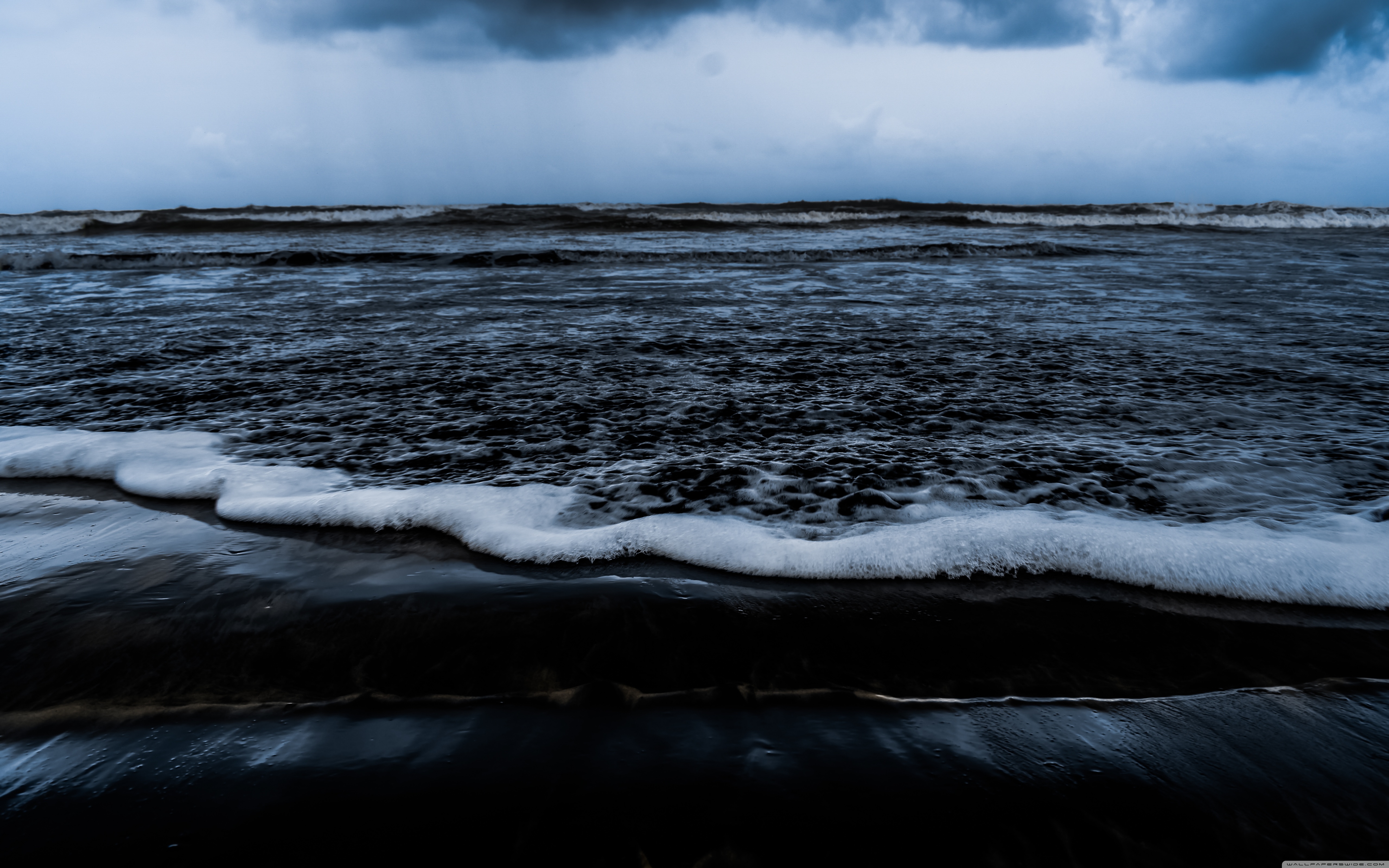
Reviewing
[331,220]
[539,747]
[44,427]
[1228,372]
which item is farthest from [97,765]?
[331,220]

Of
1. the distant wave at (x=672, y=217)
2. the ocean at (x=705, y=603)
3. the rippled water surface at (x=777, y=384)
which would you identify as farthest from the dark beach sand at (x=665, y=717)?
the distant wave at (x=672, y=217)

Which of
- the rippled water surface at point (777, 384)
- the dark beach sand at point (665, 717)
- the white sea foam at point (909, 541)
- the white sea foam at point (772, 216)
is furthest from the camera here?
the white sea foam at point (772, 216)

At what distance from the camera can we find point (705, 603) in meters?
1.72

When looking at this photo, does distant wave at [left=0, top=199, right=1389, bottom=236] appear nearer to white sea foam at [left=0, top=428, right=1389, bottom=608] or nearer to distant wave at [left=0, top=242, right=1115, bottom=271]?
distant wave at [left=0, top=242, right=1115, bottom=271]

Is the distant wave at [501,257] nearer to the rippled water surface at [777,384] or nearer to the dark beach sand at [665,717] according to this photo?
the rippled water surface at [777,384]

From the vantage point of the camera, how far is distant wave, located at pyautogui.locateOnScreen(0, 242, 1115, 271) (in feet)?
35.3

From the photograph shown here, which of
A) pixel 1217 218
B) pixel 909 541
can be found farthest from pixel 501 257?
pixel 1217 218

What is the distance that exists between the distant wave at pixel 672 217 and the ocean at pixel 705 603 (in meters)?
15.6

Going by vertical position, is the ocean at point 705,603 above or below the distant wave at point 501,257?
below

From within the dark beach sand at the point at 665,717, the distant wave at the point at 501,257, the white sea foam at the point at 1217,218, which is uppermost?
the white sea foam at the point at 1217,218

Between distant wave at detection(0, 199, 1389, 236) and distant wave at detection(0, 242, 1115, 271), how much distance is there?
22.7ft

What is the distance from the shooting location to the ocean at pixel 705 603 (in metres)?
1.14

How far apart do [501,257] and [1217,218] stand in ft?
81.8

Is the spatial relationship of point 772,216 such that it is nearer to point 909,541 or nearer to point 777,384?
point 777,384
